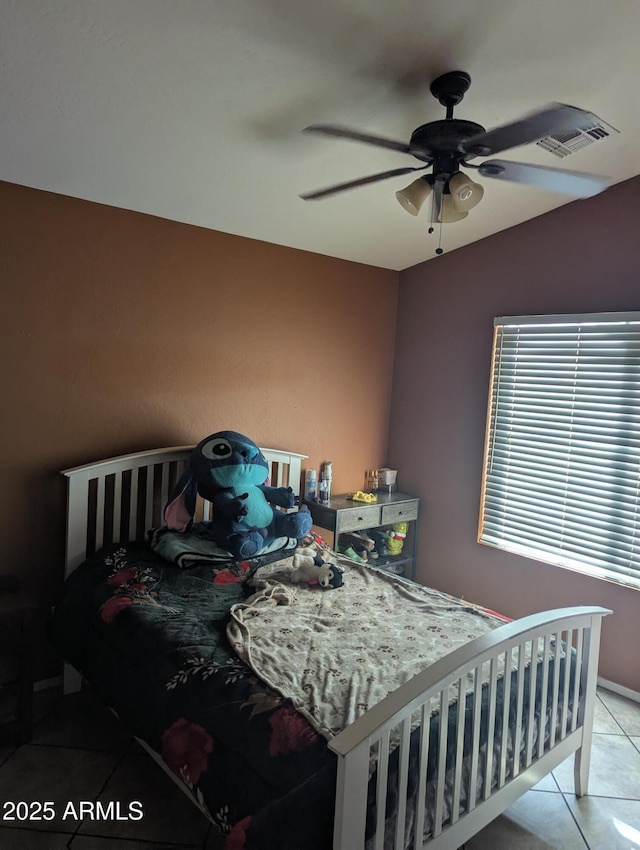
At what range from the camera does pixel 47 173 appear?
7.77ft

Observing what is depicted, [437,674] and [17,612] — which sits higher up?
[437,674]

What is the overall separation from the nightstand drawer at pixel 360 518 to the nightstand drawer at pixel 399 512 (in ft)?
0.24

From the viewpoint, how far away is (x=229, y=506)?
2.63m

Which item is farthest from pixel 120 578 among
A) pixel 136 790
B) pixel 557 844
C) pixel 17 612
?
pixel 557 844

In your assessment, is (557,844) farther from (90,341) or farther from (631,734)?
(90,341)

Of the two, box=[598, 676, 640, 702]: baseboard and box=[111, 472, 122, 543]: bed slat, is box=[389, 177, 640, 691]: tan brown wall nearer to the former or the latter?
box=[598, 676, 640, 702]: baseboard

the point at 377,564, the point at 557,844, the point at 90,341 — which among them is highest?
the point at 90,341

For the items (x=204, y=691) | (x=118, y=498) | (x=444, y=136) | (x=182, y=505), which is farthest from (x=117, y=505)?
(x=444, y=136)

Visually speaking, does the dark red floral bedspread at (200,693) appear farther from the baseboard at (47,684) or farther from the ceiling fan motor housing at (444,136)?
the ceiling fan motor housing at (444,136)

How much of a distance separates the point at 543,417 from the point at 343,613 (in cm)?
174

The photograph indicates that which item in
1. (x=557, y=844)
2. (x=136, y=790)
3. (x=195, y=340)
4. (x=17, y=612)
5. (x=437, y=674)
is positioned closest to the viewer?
(x=437, y=674)

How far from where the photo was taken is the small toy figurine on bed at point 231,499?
104 inches

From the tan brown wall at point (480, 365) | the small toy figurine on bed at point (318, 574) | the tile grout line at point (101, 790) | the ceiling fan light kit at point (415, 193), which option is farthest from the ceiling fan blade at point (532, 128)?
the tile grout line at point (101, 790)

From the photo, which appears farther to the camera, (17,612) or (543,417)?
(543,417)
